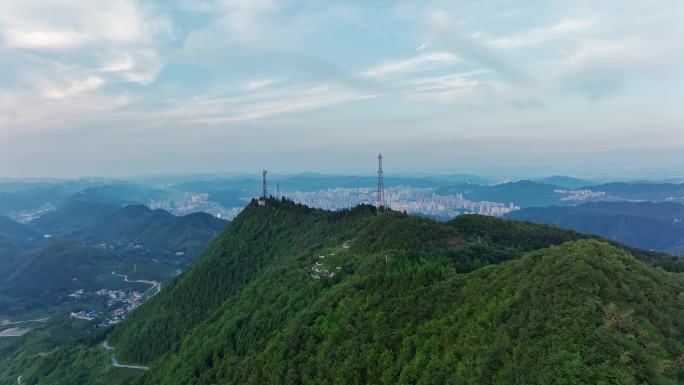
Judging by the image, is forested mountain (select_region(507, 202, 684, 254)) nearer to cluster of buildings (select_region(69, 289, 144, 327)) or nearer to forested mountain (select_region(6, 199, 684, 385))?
forested mountain (select_region(6, 199, 684, 385))

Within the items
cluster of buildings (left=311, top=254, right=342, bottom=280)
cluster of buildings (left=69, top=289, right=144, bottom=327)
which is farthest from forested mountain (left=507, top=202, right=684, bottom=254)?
cluster of buildings (left=69, top=289, right=144, bottom=327)

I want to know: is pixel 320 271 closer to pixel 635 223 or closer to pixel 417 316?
pixel 417 316

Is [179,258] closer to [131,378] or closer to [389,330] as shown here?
[131,378]

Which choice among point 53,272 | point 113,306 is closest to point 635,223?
point 113,306

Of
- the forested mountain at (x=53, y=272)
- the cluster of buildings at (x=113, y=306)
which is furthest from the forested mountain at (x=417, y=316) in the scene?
the forested mountain at (x=53, y=272)

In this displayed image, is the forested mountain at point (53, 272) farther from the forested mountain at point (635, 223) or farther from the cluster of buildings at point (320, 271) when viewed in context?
the forested mountain at point (635, 223)

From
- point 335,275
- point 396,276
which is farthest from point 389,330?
point 335,275
